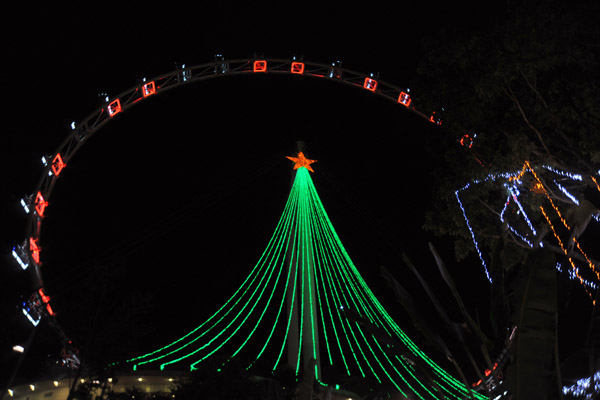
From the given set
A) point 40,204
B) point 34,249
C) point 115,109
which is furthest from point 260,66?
point 34,249

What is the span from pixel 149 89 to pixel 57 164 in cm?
448

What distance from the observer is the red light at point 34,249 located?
63.9 feet

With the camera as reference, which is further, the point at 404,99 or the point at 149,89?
the point at 404,99

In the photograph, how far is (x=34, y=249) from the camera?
19.6 meters

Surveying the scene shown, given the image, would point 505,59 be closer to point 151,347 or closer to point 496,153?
point 496,153

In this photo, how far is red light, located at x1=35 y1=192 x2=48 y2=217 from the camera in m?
19.9

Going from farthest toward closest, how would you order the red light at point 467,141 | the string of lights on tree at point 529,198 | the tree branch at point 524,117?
the red light at point 467,141
the string of lights on tree at point 529,198
the tree branch at point 524,117

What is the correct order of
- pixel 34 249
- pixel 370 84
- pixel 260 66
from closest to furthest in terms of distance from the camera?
pixel 34 249
pixel 260 66
pixel 370 84

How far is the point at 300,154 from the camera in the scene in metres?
24.6

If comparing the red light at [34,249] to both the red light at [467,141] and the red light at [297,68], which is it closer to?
the red light at [297,68]

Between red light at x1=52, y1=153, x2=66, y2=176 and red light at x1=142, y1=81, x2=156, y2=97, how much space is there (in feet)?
13.1

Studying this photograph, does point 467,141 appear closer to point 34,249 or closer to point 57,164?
point 57,164

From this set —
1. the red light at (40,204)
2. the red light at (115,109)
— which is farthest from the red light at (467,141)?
the red light at (40,204)

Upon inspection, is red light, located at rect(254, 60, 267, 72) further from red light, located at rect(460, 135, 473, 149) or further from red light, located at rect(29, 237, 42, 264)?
red light, located at rect(29, 237, 42, 264)
